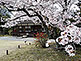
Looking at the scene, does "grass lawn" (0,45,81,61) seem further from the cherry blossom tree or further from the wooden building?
the wooden building

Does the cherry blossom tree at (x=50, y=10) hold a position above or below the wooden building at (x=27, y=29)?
above

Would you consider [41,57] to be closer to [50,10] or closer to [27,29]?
[50,10]

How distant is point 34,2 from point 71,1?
3.14 metres

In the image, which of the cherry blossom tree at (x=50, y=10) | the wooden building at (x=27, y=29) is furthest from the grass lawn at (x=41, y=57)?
the wooden building at (x=27, y=29)

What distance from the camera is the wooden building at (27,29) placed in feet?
67.2

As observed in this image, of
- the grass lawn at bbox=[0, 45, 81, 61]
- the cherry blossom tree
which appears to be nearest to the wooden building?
the cherry blossom tree

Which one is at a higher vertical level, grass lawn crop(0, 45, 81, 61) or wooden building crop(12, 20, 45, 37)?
grass lawn crop(0, 45, 81, 61)

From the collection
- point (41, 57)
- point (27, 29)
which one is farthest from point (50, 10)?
point (27, 29)

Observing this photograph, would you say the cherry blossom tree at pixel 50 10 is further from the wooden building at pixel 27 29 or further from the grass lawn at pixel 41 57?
the wooden building at pixel 27 29

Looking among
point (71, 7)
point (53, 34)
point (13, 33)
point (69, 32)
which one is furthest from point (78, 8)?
point (13, 33)

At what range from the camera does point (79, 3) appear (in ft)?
24.9

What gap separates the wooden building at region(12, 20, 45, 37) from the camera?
20.5m

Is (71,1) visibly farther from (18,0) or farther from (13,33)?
(13,33)

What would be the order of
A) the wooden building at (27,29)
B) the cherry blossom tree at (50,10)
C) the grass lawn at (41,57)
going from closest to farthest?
1. the grass lawn at (41,57)
2. the cherry blossom tree at (50,10)
3. the wooden building at (27,29)
